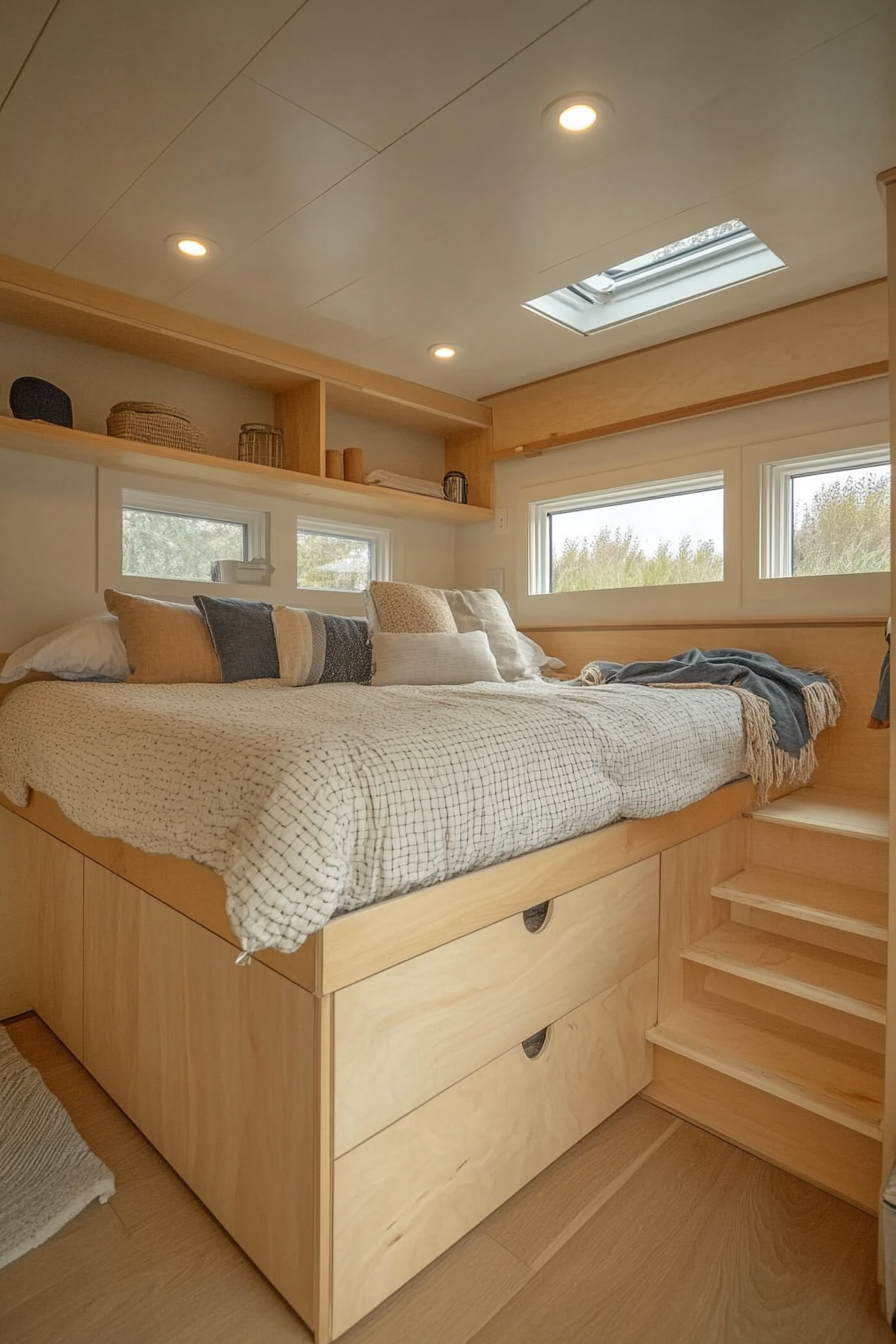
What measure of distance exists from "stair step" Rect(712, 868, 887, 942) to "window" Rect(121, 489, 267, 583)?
2020 millimetres

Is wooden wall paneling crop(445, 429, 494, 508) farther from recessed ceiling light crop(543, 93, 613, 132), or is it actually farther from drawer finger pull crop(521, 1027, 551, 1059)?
drawer finger pull crop(521, 1027, 551, 1059)

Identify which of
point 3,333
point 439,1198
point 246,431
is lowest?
point 439,1198

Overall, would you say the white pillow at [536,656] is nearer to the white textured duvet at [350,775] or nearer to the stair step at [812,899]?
the white textured duvet at [350,775]

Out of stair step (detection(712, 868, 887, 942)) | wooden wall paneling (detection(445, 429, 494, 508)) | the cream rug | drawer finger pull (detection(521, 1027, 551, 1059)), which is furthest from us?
wooden wall paneling (detection(445, 429, 494, 508))

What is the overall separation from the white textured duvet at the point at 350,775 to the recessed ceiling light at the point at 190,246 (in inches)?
47.4

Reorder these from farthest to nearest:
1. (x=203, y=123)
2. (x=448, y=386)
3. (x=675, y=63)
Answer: (x=448, y=386) → (x=203, y=123) → (x=675, y=63)

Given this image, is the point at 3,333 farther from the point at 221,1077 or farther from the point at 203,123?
the point at 221,1077

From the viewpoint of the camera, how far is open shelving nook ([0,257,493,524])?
2137 mm

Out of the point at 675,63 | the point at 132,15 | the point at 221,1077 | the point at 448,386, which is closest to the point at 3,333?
the point at 132,15

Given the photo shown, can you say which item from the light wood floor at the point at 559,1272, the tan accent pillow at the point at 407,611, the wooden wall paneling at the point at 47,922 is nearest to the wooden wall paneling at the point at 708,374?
the tan accent pillow at the point at 407,611

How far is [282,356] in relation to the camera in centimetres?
266

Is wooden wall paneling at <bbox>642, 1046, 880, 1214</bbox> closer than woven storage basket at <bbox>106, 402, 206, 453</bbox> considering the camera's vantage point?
Yes

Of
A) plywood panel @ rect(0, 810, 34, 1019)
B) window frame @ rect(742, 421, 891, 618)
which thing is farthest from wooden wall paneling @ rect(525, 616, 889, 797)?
plywood panel @ rect(0, 810, 34, 1019)

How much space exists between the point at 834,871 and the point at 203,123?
7.21 feet
